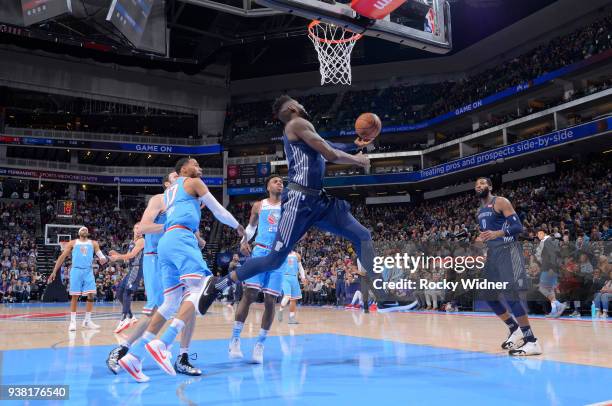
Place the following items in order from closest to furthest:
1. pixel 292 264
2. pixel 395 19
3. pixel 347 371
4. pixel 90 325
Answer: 1. pixel 347 371
2. pixel 395 19
3. pixel 90 325
4. pixel 292 264

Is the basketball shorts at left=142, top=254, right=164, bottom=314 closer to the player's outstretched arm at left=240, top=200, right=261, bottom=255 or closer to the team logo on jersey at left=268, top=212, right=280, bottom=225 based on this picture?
the player's outstretched arm at left=240, top=200, right=261, bottom=255

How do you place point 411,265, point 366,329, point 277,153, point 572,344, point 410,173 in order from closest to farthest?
1. point 572,344
2. point 366,329
3. point 411,265
4. point 410,173
5. point 277,153

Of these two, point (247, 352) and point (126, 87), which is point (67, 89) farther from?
point (247, 352)

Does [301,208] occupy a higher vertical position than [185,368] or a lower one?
higher

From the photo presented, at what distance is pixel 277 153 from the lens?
4153cm

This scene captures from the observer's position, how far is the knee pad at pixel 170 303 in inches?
206

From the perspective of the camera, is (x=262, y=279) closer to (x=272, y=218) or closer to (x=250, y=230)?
(x=250, y=230)

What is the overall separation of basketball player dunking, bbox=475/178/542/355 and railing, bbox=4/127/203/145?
3726 centimetres

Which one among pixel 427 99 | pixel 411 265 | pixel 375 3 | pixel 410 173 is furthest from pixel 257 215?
pixel 427 99

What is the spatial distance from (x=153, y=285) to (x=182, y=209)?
1731mm

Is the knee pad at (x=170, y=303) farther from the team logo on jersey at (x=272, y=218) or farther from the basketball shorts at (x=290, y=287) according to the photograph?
the basketball shorts at (x=290, y=287)

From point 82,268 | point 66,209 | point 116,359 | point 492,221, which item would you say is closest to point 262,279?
point 116,359

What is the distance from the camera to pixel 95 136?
40250 mm

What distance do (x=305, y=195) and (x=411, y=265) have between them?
12.3m
